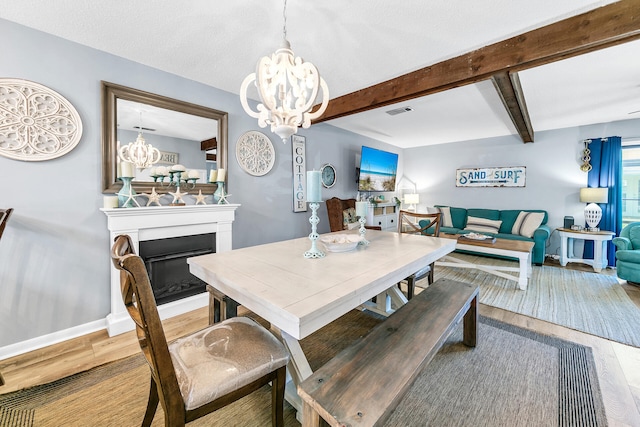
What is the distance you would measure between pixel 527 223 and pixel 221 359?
526cm

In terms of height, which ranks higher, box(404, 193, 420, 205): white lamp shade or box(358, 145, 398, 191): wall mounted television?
box(358, 145, 398, 191): wall mounted television

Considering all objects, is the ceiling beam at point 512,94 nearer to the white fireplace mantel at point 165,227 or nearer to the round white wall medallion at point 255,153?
the round white wall medallion at point 255,153

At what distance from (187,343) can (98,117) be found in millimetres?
2084

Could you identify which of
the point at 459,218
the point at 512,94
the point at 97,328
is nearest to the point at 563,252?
the point at 459,218

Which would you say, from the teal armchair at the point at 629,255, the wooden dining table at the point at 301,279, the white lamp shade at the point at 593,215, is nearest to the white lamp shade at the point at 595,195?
the white lamp shade at the point at 593,215

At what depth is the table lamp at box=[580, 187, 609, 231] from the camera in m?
3.72

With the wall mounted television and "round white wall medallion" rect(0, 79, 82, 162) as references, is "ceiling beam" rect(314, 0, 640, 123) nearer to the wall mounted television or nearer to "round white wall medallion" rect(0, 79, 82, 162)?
the wall mounted television

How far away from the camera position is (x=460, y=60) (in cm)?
209

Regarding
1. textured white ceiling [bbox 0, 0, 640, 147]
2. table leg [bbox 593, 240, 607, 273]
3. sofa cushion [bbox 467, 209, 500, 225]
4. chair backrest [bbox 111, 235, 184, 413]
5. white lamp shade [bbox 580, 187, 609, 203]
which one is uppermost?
textured white ceiling [bbox 0, 0, 640, 147]

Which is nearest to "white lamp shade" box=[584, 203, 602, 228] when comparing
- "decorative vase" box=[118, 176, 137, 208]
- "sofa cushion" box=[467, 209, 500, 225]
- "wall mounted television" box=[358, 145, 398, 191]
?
A: "sofa cushion" box=[467, 209, 500, 225]

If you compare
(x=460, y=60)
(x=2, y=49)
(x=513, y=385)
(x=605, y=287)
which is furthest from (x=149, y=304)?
Answer: (x=605, y=287)

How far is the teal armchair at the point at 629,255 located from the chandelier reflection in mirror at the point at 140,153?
5479mm

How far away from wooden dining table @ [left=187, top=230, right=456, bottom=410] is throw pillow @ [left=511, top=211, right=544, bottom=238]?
11.7 ft

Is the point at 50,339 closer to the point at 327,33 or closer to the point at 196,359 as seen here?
the point at 196,359
